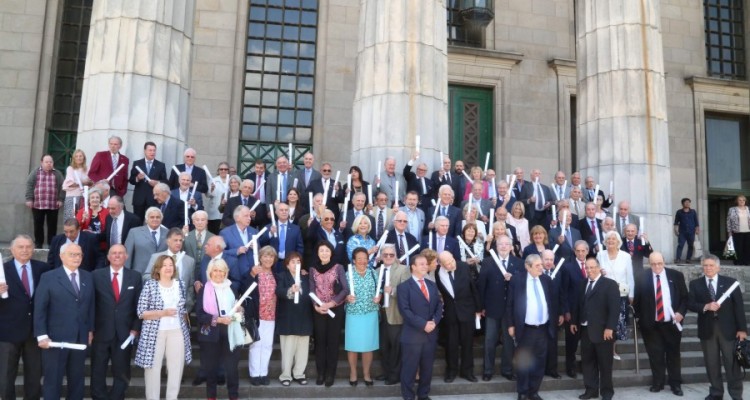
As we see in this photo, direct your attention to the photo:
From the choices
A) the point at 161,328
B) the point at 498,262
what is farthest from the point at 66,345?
the point at 498,262

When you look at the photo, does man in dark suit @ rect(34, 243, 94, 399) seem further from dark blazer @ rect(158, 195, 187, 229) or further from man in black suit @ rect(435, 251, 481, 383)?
man in black suit @ rect(435, 251, 481, 383)

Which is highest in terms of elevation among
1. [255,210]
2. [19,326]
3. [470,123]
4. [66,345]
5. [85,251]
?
[470,123]

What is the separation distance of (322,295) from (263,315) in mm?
802

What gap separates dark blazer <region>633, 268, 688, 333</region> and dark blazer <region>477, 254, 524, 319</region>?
1805 mm

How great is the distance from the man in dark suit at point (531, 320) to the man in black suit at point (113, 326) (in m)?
4.76

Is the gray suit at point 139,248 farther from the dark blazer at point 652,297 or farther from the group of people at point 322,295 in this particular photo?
the dark blazer at point 652,297

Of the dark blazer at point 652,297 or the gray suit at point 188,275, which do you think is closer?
the gray suit at point 188,275

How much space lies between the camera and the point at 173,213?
9.05 meters

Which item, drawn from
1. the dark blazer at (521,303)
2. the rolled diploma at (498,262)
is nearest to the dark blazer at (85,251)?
the rolled diploma at (498,262)

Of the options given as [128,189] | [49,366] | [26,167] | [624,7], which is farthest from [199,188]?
[624,7]

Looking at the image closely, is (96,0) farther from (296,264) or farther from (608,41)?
(608,41)

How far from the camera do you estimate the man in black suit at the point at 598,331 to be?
7750 mm

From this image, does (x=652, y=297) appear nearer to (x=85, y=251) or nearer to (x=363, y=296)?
(x=363, y=296)

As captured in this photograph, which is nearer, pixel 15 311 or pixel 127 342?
pixel 15 311
